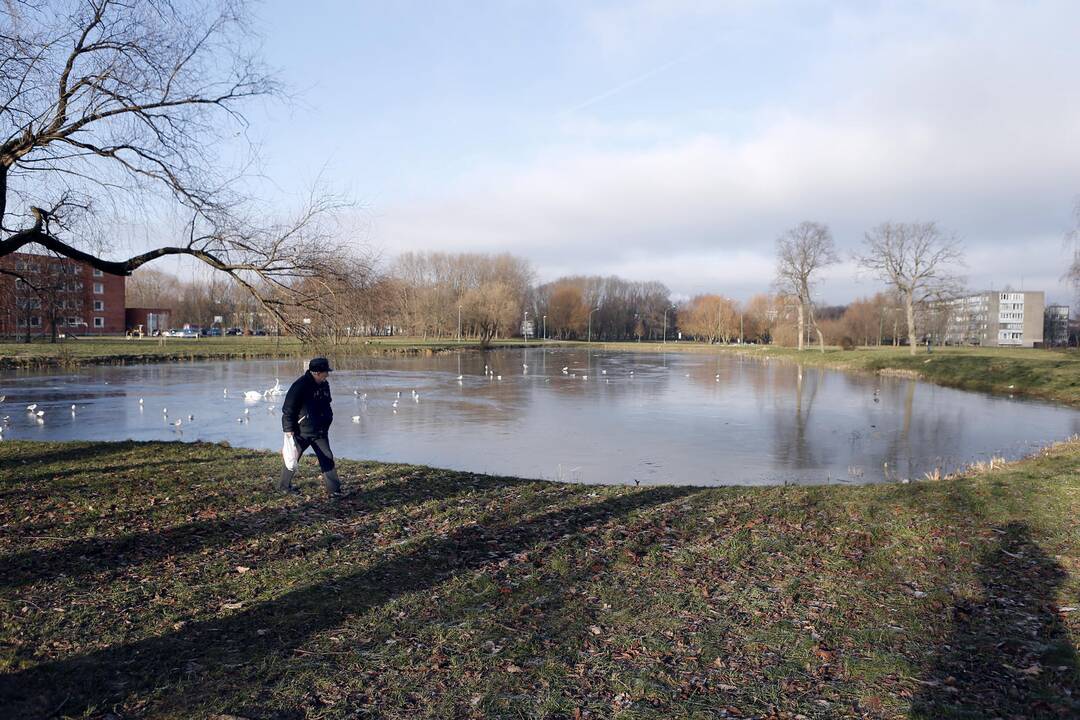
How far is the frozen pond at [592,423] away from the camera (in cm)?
1382

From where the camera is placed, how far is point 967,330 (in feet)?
309

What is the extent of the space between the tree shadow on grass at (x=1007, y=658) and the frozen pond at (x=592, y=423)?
21.0ft

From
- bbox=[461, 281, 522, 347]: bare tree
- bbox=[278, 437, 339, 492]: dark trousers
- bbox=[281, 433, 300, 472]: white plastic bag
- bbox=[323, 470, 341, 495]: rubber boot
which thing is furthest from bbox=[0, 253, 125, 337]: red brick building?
bbox=[461, 281, 522, 347]: bare tree

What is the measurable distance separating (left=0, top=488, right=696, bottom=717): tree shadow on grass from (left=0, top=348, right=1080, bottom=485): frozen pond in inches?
151

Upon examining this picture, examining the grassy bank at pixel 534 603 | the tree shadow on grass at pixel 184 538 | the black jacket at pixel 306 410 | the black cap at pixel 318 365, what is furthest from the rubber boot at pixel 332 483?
the black cap at pixel 318 365

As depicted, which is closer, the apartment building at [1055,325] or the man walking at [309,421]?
the man walking at [309,421]

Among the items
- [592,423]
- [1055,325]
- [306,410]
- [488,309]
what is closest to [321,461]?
[306,410]

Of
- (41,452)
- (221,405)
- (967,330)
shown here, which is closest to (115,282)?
(221,405)

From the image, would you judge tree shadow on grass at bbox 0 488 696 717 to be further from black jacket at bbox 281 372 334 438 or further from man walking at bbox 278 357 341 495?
black jacket at bbox 281 372 334 438

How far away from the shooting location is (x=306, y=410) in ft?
27.1

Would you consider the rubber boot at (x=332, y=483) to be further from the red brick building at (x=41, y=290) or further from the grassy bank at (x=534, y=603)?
the red brick building at (x=41, y=290)

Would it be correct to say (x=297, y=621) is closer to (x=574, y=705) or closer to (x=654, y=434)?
(x=574, y=705)

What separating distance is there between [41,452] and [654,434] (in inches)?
504

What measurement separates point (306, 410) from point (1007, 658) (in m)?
7.03
